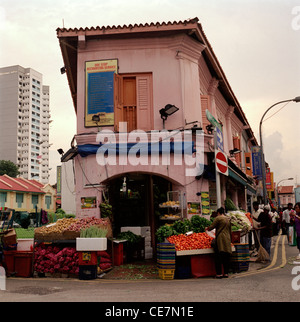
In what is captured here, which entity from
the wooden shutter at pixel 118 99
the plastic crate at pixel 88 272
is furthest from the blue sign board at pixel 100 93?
the plastic crate at pixel 88 272

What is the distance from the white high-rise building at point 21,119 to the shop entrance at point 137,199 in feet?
357

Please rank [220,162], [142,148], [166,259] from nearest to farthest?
1. [166,259]
2. [220,162]
3. [142,148]

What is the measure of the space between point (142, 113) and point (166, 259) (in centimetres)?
563

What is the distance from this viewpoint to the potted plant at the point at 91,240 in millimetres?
9711

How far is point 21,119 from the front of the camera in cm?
12556

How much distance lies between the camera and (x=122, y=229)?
13.9 meters

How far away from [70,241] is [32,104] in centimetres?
12522

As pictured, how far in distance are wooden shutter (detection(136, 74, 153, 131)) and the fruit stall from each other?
4.05 meters

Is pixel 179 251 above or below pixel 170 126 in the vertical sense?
below

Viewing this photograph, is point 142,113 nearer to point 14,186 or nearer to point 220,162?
point 220,162

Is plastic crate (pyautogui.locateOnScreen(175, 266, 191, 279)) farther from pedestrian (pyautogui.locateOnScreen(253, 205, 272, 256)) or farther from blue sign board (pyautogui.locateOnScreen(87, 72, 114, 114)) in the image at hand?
blue sign board (pyautogui.locateOnScreen(87, 72, 114, 114))

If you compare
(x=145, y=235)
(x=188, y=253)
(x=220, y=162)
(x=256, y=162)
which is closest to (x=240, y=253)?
(x=188, y=253)
